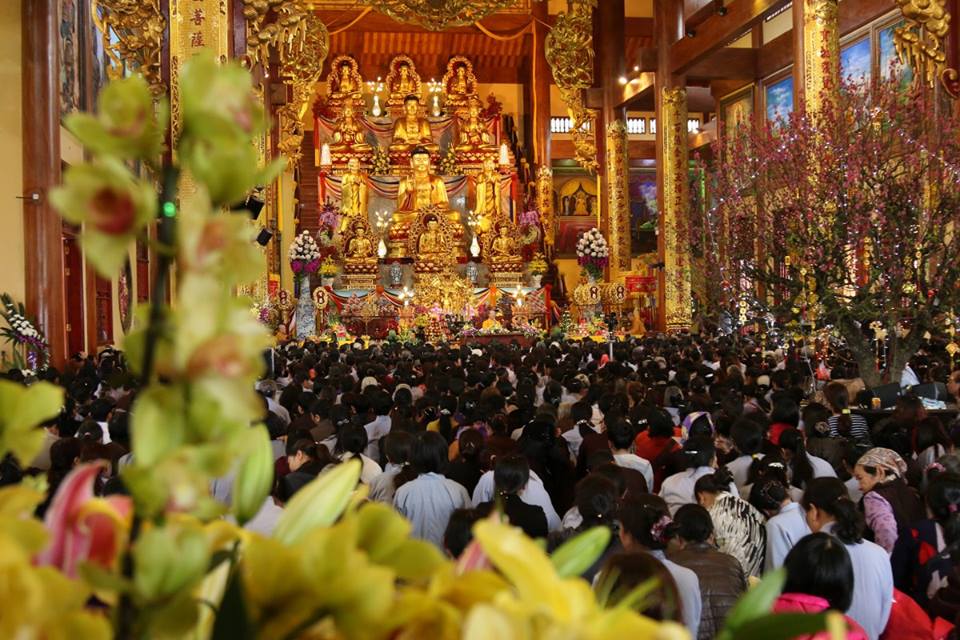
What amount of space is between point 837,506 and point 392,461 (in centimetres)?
249

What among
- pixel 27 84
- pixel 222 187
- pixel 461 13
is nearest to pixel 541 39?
pixel 461 13

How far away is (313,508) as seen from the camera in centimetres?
96

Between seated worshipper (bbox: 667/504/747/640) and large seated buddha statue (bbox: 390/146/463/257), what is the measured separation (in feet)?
89.6

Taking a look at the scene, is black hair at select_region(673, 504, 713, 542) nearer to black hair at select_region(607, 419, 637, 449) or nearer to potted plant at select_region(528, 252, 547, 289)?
black hair at select_region(607, 419, 637, 449)

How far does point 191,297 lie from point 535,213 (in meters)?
30.0

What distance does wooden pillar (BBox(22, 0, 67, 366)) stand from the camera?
1280 cm

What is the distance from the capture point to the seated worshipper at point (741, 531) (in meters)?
4.69

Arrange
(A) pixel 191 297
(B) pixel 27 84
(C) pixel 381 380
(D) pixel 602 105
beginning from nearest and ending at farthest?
1. (A) pixel 191 297
2. (C) pixel 381 380
3. (B) pixel 27 84
4. (D) pixel 602 105

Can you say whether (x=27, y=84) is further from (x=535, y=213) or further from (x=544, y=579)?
(x=535, y=213)

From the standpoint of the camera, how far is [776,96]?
24.5m

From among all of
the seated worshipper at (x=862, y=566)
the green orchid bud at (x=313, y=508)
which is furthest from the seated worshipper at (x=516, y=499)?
the green orchid bud at (x=313, y=508)

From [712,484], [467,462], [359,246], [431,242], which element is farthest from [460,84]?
[712,484]

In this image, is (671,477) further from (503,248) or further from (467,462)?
(503,248)

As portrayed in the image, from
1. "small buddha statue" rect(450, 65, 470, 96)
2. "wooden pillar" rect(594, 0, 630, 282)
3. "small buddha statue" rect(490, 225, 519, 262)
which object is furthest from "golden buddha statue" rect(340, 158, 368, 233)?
"wooden pillar" rect(594, 0, 630, 282)
